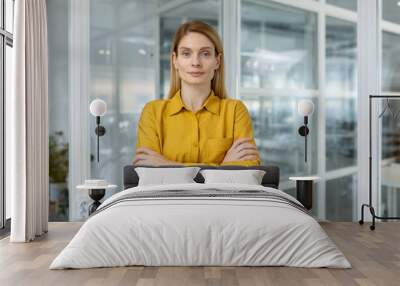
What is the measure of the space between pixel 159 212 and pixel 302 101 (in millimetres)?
3226

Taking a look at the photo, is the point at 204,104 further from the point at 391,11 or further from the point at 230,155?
the point at 391,11

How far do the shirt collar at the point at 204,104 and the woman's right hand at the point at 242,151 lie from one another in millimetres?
422

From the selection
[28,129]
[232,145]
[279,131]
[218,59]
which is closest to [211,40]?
[218,59]

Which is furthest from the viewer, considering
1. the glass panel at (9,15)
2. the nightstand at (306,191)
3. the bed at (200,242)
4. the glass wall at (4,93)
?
the nightstand at (306,191)

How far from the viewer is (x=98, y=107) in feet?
23.0

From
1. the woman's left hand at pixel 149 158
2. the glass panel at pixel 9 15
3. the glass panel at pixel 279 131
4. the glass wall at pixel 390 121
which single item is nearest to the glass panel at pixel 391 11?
the glass wall at pixel 390 121

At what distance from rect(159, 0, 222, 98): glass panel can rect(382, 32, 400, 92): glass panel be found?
2.03 meters

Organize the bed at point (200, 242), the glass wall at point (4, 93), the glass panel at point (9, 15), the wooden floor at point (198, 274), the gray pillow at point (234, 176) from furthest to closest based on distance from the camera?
the glass panel at point (9, 15)
the glass wall at point (4, 93)
the gray pillow at point (234, 176)
the bed at point (200, 242)
the wooden floor at point (198, 274)

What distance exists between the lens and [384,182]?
7535 millimetres

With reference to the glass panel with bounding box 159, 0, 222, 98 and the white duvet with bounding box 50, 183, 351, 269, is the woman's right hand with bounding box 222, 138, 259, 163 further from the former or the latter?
the white duvet with bounding box 50, 183, 351, 269

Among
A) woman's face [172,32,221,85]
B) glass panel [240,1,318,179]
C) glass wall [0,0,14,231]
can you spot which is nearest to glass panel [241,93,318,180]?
glass panel [240,1,318,179]

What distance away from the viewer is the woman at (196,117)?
22.5 ft

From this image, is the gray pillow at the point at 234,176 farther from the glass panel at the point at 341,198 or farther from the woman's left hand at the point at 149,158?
the glass panel at the point at 341,198

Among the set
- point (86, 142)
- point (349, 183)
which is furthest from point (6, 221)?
point (349, 183)
